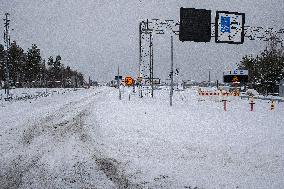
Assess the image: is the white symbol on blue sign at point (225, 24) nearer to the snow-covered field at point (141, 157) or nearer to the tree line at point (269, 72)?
the tree line at point (269, 72)

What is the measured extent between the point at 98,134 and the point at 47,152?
3251 millimetres

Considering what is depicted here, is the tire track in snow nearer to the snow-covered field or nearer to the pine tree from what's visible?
the snow-covered field

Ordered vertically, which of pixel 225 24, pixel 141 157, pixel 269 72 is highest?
pixel 225 24

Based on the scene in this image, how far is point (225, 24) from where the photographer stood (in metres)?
27.0

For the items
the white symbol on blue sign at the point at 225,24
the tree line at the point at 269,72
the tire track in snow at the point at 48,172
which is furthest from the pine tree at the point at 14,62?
the tire track in snow at the point at 48,172

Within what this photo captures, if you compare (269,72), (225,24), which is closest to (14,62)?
(269,72)

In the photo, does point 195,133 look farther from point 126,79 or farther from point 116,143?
point 126,79

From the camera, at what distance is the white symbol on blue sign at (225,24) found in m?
26.9

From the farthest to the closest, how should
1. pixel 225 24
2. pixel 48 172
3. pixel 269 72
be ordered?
pixel 269 72, pixel 225 24, pixel 48 172

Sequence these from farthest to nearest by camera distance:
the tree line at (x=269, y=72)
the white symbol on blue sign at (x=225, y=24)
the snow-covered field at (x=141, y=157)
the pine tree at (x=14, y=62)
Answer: the pine tree at (x=14, y=62)
the tree line at (x=269, y=72)
the white symbol on blue sign at (x=225, y=24)
the snow-covered field at (x=141, y=157)

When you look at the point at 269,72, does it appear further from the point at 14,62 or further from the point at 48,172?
the point at 14,62

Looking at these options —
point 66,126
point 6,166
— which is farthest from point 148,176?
point 66,126

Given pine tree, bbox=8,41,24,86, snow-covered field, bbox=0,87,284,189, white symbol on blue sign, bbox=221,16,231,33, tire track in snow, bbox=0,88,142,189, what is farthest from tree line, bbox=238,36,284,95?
pine tree, bbox=8,41,24,86

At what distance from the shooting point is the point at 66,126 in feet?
43.7
